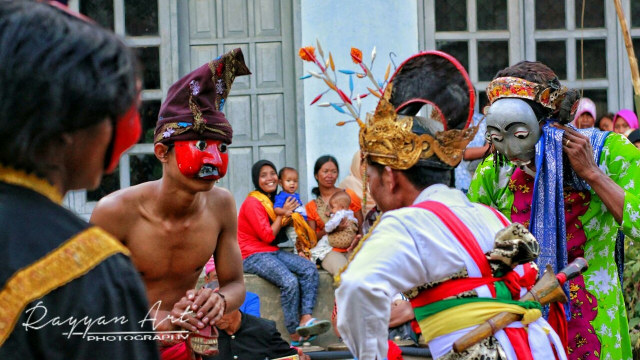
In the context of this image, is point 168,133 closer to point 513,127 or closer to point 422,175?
point 422,175

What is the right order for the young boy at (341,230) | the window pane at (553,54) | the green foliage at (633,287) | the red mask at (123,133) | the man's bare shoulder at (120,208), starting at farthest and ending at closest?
the window pane at (553,54) → the young boy at (341,230) → the green foliage at (633,287) → the man's bare shoulder at (120,208) → the red mask at (123,133)

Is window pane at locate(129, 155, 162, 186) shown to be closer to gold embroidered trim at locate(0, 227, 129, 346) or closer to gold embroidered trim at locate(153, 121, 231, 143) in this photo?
gold embroidered trim at locate(153, 121, 231, 143)

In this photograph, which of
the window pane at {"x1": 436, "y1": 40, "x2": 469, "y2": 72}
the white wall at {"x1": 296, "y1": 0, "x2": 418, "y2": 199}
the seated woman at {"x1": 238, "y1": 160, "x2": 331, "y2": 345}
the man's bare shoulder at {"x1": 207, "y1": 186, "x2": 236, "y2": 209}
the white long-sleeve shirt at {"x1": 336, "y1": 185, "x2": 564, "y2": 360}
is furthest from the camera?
A: the window pane at {"x1": 436, "y1": 40, "x2": 469, "y2": 72}

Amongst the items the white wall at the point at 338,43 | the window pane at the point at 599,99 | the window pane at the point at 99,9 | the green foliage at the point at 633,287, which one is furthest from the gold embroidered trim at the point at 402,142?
the window pane at the point at 599,99

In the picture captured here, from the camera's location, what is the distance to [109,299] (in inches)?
72.4

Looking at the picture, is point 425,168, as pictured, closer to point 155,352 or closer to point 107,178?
point 155,352

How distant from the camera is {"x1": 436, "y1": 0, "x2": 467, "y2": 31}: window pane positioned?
9562mm

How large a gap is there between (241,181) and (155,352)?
Result: 7481 mm

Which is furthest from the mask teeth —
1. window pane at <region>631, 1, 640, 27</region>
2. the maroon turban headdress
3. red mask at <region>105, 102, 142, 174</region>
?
window pane at <region>631, 1, 640, 27</region>

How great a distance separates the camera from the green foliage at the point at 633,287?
6.43 m

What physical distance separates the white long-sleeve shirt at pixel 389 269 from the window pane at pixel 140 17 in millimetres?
6780

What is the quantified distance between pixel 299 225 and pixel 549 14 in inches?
141

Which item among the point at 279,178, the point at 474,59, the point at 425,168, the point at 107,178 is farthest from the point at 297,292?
the point at 425,168

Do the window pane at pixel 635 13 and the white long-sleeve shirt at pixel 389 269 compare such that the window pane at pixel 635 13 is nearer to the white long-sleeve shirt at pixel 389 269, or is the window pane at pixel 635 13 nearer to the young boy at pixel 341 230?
the young boy at pixel 341 230
